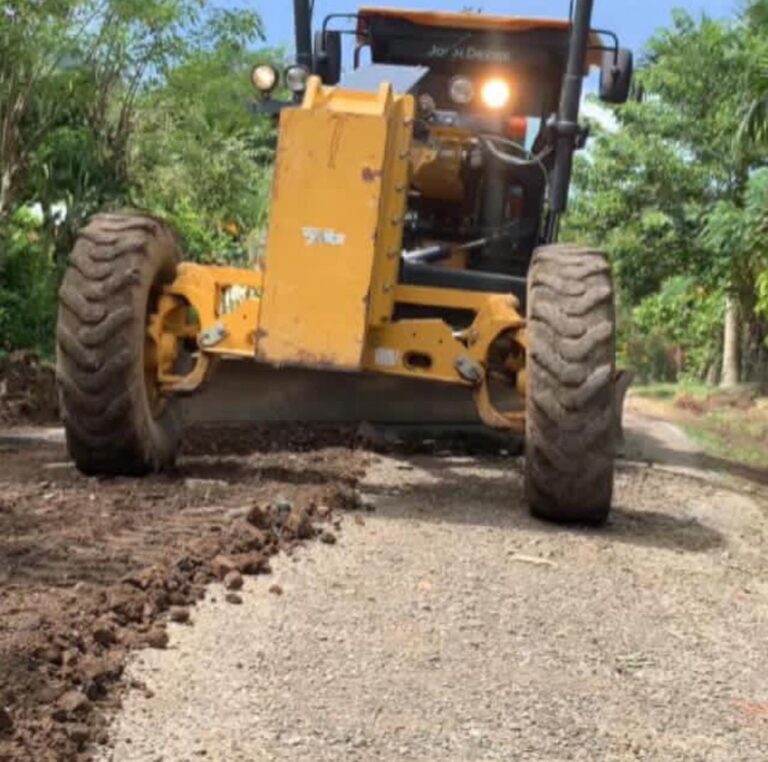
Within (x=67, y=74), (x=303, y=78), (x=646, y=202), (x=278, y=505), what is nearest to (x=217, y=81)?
(x=67, y=74)

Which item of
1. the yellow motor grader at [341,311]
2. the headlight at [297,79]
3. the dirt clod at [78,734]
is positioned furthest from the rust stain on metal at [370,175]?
the dirt clod at [78,734]

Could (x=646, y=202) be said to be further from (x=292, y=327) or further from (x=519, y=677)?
(x=519, y=677)

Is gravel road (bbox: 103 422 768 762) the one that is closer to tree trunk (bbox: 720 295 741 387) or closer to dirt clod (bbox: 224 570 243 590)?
dirt clod (bbox: 224 570 243 590)

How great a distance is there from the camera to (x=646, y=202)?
89.1ft

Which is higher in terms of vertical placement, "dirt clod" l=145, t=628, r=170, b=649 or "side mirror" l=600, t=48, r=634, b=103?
"side mirror" l=600, t=48, r=634, b=103

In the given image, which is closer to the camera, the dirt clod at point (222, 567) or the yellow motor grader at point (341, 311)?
the dirt clod at point (222, 567)

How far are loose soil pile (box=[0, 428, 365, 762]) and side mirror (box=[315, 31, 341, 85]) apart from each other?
2.48m

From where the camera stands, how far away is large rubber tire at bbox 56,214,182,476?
6945mm

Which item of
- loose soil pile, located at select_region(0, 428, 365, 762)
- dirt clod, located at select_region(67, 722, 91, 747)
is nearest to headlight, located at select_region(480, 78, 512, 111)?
loose soil pile, located at select_region(0, 428, 365, 762)

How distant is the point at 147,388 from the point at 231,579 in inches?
110

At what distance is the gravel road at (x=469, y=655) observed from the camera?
3.62 m

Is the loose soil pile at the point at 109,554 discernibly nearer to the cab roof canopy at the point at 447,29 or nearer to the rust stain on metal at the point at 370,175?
the rust stain on metal at the point at 370,175

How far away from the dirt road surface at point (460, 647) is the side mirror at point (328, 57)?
10.2ft

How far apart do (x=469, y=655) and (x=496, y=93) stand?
18.8 feet
